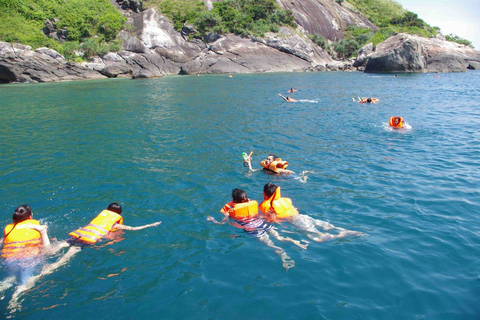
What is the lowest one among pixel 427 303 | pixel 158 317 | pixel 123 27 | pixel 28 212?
pixel 158 317

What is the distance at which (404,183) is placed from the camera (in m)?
9.93

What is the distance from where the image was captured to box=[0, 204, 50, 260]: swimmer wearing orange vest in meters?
6.42

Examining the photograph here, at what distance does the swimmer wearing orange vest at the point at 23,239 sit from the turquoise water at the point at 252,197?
1.49ft

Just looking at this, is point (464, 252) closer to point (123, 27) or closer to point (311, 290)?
point (311, 290)

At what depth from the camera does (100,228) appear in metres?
7.12

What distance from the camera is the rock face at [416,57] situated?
58250 millimetres

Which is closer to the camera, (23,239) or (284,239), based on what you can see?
(23,239)

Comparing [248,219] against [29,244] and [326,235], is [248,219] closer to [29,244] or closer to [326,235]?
[326,235]

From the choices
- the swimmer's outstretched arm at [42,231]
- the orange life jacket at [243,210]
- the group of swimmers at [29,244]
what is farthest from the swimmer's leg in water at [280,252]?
the swimmer's outstretched arm at [42,231]

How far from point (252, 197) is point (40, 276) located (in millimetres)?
5528

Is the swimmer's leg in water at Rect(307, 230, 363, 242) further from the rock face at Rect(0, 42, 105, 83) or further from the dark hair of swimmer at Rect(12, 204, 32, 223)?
the rock face at Rect(0, 42, 105, 83)

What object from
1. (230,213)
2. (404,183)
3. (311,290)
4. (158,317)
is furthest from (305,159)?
(158,317)

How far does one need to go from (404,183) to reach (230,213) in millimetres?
5950

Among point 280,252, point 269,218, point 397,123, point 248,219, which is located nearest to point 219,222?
point 248,219
